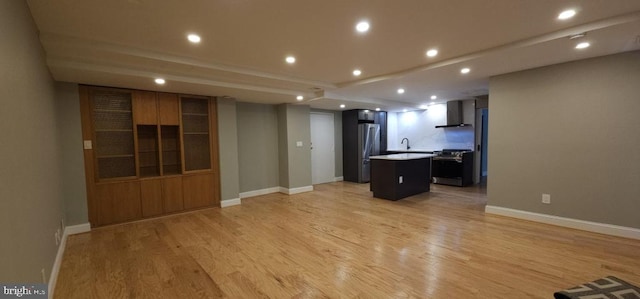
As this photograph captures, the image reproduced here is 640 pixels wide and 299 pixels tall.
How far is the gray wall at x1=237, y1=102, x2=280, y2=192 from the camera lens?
569cm

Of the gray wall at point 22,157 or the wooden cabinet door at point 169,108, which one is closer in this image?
the gray wall at point 22,157

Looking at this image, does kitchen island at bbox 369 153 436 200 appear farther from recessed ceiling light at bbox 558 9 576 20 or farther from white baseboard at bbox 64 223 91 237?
white baseboard at bbox 64 223 91 237

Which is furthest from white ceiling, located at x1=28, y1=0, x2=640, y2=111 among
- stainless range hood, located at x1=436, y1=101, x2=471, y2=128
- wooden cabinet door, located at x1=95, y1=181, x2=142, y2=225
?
stainless range hood, located at x1=436, y1=101, x2=471, y2=128

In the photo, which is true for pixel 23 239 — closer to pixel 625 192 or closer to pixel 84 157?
pixel 84 157

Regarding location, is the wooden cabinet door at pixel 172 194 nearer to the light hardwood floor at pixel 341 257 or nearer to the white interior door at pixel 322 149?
the light hardwood floor at pixel 341 257

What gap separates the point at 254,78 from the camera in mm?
3910

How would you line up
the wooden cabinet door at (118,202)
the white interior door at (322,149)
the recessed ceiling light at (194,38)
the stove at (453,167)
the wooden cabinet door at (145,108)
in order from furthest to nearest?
the white interior door at (322,149) < the stove at (453,167) < the wooden cabinet door at (145,108) < the wooden cabinet door at (118,202) < the recessed ceiling light at (194,38)

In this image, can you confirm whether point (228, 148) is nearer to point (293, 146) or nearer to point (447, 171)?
point (293, 146)

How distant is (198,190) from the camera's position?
4750 mm

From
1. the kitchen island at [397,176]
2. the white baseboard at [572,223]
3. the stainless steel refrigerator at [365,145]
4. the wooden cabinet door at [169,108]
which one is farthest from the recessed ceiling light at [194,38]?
the stainless steel refrigerator at [365,145]

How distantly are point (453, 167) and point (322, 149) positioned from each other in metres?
3.52

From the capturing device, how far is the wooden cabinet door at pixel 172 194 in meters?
4.41

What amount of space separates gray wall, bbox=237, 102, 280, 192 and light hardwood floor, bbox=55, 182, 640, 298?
Answer: 159 cm

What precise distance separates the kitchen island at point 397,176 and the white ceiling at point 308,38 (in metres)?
1.75
